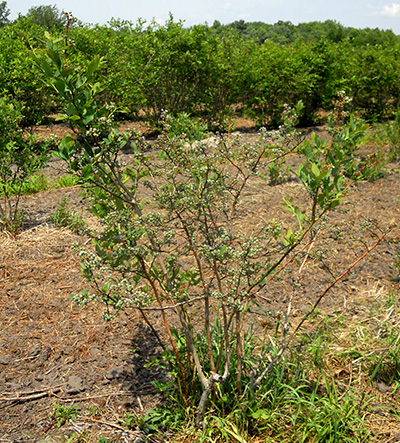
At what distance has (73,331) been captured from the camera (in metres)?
3.19

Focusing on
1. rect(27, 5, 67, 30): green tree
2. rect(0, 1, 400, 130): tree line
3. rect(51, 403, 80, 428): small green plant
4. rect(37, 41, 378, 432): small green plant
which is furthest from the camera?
rect(27, 5, 67, 30): green tree

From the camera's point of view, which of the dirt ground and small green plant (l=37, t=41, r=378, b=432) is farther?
the dirt ground

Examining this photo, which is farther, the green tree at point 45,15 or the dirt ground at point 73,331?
the green tree at point 45,15

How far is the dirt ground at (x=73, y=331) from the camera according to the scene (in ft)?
8.23

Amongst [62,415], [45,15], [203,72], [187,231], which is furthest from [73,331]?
[45,15]

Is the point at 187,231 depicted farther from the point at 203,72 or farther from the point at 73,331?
the point at 203,72

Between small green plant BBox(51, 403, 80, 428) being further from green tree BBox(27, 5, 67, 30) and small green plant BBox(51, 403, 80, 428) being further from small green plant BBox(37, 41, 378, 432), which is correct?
green tree BBox(27, 5, 67, 30)

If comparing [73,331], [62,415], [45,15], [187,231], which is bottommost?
[62,415]

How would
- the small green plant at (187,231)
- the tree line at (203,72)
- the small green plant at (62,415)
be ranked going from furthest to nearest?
1. the tree line at (203,72)
2. the small green plant at (62,415)
3. the small green plant at (187,231)

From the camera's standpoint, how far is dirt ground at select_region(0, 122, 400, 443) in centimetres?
251

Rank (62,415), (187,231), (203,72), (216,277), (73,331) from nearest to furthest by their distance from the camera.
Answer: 1. (187,231)
2. (62,415)
3. (216,277)
4. (73,331)
5. (203,72)

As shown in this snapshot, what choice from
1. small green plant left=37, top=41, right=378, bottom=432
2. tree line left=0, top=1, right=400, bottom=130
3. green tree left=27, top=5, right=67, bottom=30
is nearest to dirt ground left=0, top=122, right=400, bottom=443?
small green plant left=37, top=41, right=378, bottom=432

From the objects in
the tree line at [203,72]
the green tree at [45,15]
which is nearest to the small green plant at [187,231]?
the tree line at [203,72]

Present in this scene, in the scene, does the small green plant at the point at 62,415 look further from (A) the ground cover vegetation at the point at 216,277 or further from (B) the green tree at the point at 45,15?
(B) the green tree at the point at 45,15
